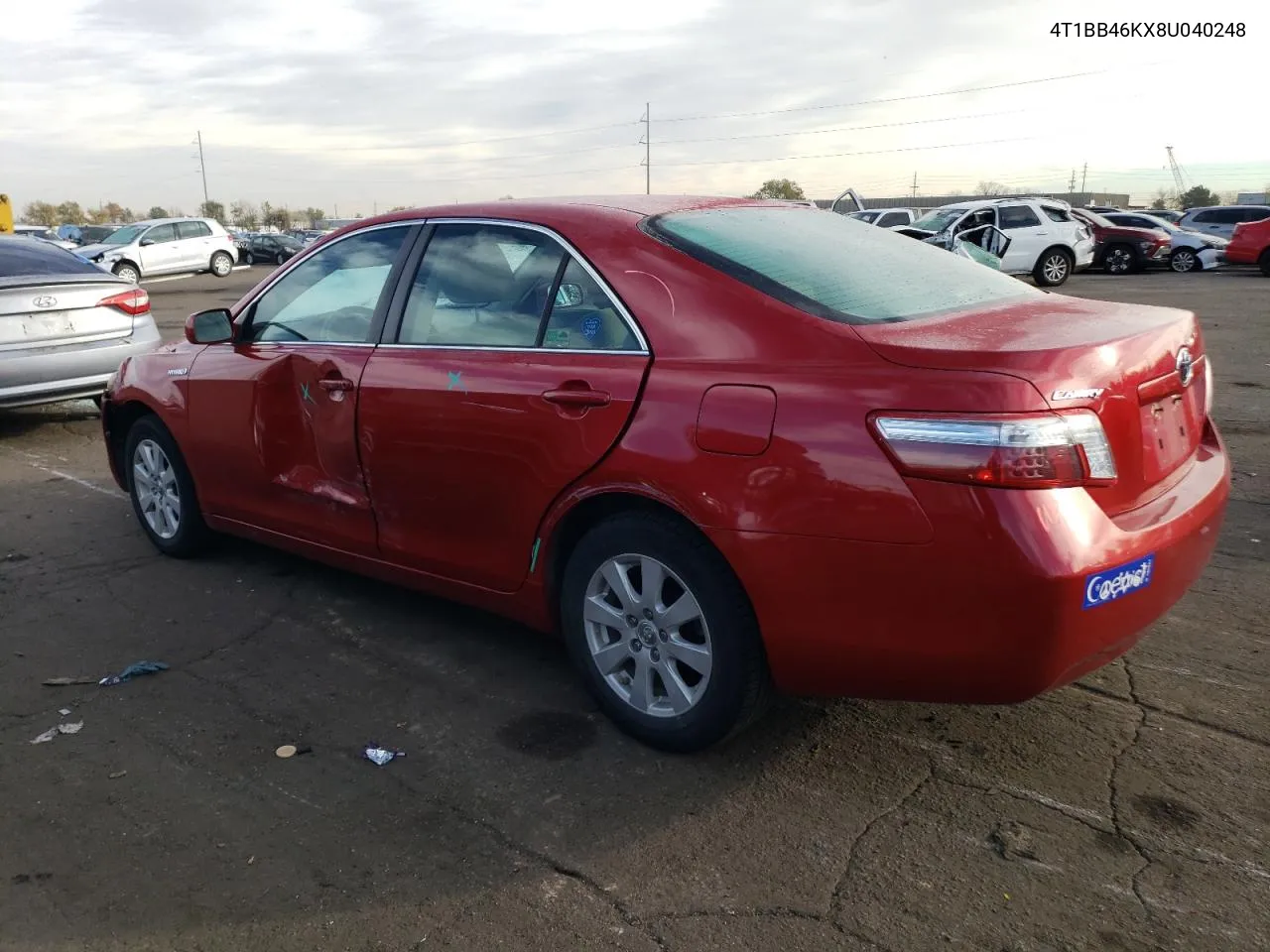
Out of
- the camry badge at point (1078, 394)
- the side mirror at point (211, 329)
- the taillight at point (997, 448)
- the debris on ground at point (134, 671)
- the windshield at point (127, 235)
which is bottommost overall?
the debris on ground at point (134, 671)

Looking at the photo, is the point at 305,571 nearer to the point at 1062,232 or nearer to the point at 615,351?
the point at 615,351

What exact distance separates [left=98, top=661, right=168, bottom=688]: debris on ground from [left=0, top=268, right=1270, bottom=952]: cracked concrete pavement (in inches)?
2.3

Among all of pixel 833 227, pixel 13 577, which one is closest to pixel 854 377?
pixel 833 227

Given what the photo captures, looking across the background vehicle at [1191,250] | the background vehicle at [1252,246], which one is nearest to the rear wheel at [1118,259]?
the background vehicle at [1191,250]

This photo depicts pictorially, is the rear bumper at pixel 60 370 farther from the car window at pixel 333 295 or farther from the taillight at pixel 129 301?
the car window at pixel 333 295

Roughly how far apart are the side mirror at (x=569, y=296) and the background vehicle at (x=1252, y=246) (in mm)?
23366

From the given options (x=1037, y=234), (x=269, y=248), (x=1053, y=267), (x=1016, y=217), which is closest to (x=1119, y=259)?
(x=1053, y=267)

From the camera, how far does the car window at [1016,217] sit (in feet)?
69.1

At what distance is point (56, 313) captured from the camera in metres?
7.84

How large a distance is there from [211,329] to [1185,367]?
149 inches

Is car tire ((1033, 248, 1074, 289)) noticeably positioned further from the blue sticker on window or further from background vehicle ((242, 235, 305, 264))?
background vehicle ((242, 235, 305, 264))

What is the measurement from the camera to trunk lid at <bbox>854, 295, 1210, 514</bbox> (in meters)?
2.56

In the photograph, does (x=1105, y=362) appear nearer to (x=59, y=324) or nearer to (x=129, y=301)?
(x=59, y=324)

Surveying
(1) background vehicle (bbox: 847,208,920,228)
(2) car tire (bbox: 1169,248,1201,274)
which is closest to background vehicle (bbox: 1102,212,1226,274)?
(2) car tire (bbox: 1169,248,1201,274)
